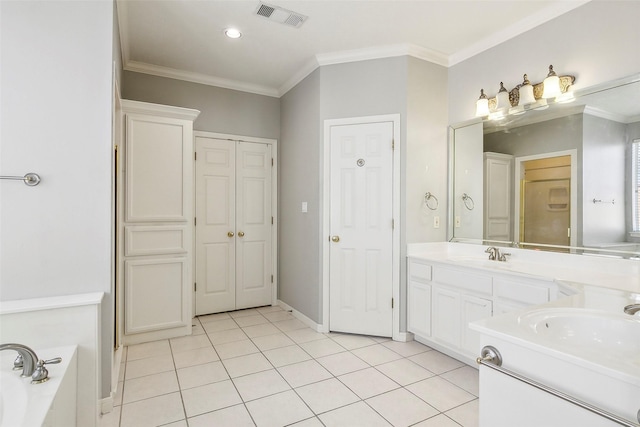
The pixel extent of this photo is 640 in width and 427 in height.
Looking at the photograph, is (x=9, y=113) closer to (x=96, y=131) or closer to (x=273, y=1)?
(x=96, y=131)

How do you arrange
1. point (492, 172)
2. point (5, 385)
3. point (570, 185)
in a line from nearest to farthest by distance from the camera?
Answer: point (5, 385) → point (570, 185) → point (492, 172)

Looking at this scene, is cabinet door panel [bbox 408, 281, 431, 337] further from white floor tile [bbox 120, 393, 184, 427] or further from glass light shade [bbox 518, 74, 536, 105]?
white floor tile [bbox 120, 393, 184, 427]

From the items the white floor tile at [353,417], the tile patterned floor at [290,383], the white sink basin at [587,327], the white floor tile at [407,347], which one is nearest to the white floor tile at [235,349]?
the tile patterned floor at [290,383]

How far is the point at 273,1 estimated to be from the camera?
243cm

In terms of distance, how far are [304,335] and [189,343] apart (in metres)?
1.08

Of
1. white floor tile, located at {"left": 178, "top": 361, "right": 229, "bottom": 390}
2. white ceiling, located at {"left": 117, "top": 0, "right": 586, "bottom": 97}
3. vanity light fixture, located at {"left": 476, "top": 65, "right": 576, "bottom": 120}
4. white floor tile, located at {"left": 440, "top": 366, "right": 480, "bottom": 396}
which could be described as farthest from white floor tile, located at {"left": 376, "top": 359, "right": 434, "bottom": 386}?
white ceiling, located at {"left": 117, "top": 0, "right": 586, "bottom": 97}

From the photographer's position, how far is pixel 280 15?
103 inches

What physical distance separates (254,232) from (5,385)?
2.82 metres

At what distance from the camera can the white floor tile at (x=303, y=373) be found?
2348mm

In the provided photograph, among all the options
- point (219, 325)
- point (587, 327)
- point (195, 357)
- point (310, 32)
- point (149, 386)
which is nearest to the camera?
point (587, 327)

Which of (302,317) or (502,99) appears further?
(302,317)

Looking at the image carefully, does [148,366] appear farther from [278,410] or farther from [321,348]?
[321,348]

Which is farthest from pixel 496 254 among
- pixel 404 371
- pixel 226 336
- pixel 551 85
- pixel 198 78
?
pixel 198 78

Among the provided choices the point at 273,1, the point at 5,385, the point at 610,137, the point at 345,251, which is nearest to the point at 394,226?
the point at 345,251
